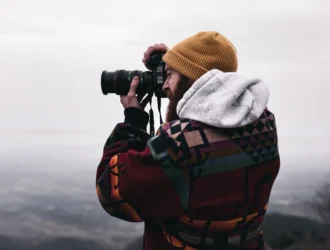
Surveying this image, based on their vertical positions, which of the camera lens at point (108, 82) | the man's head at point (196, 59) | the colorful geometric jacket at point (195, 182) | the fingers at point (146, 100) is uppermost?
the man's head at point (196, 59)

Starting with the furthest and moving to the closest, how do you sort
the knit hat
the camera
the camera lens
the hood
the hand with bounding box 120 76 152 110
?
1. the camera lens
2. the camera
3. the hand with bounding box 120 76 152 110
4. the knit hat
5. the hood

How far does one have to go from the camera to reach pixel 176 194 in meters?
1.73

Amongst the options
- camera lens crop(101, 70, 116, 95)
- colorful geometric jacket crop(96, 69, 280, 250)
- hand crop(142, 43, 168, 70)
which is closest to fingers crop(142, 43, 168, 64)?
hand crop(142, 43, 168, 70)

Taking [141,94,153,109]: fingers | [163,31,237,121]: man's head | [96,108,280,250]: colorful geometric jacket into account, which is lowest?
[96,108,280,250]: colorful geometric jacket

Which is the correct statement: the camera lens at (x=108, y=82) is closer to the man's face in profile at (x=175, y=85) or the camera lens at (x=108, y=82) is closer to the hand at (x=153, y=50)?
the hand at (x=153, y=50)

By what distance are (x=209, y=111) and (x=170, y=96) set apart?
1.28 ft

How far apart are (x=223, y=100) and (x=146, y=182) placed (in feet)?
1.57

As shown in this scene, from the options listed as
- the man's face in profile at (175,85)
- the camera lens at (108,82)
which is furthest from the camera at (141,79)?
the man's face in profile at (175,85)

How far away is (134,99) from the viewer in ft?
7.39

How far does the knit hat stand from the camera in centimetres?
190

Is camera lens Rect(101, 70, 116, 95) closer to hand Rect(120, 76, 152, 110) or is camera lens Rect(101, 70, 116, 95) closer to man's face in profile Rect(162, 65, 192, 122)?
hand Rect(120, 76, 152, 110)

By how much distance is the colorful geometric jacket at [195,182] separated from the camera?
171 cm

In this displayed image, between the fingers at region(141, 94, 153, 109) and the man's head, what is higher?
the man's head

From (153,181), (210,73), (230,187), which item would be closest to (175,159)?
(153,181)
